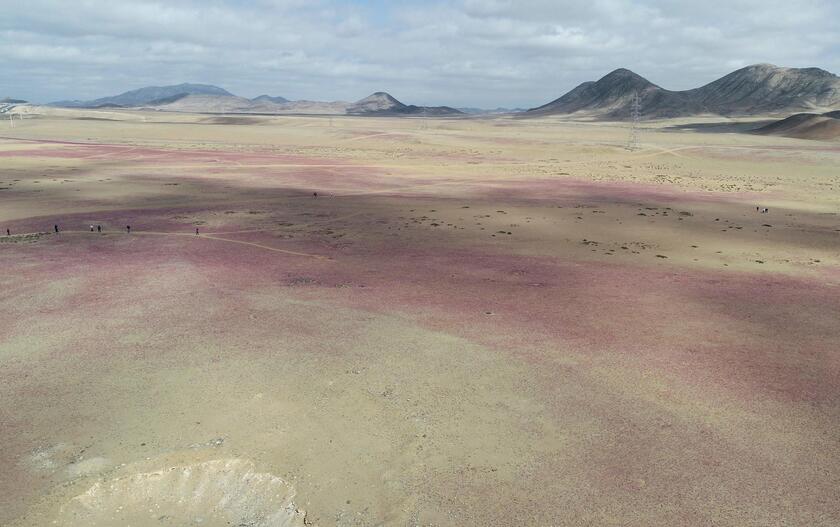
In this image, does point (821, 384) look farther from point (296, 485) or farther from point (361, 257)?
point (361, 257)

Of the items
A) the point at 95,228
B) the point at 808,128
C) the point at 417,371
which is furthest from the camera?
the point at 808,128

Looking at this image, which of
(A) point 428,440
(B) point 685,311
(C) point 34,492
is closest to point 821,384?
(B) point 685,311

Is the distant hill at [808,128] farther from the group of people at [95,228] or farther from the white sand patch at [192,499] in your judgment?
the white sand patch at [192,499]

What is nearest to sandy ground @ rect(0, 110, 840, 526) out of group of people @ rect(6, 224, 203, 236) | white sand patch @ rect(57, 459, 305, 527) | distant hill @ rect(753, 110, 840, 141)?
white sand patch @ rect(57, 459, 305, 527)

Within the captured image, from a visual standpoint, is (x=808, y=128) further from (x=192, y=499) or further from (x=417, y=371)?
(x=192, y=499)

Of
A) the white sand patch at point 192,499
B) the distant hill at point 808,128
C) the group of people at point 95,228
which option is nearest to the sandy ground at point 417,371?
the white sand patch at point 192,499

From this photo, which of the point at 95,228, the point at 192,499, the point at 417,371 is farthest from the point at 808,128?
the point at 192,499

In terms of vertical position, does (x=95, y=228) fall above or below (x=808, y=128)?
below

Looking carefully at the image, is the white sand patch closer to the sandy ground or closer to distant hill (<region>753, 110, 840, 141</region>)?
the sandy ground
